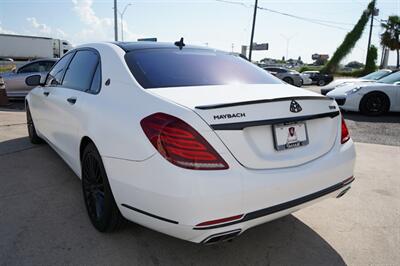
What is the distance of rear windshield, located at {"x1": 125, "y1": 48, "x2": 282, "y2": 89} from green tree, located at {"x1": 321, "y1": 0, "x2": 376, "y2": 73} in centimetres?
3643

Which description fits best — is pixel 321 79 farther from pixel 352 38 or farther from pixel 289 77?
pixel 352 38

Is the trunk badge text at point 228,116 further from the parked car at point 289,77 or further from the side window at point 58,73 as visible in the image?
the parked car at point 289,77

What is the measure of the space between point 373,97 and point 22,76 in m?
10.7

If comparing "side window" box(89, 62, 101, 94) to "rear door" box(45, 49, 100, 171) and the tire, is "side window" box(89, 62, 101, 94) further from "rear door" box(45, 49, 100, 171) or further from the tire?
the tire

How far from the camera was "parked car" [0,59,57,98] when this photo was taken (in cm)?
1086

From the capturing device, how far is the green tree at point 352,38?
35750 millimetres

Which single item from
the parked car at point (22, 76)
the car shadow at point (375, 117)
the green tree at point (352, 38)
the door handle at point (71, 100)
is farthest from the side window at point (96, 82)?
the green tree at point (352, 38)

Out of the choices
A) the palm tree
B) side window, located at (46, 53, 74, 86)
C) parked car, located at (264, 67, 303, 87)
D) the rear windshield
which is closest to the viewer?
the rear windshield

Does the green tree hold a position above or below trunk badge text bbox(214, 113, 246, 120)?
above

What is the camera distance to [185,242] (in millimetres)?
2609

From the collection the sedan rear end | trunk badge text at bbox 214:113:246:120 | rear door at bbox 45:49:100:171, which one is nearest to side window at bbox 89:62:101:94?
rear door at bbox 45:49:100:171

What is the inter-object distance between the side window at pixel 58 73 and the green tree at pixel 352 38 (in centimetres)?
3637

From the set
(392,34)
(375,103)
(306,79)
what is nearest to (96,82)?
(375,103)

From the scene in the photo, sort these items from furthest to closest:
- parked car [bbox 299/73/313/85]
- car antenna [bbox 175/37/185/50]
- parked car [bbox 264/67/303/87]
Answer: parked car [bbox 299/73/313/85], parked car [bbox 264/67/303/87], car antenna [bbox 175/37/185/50]
